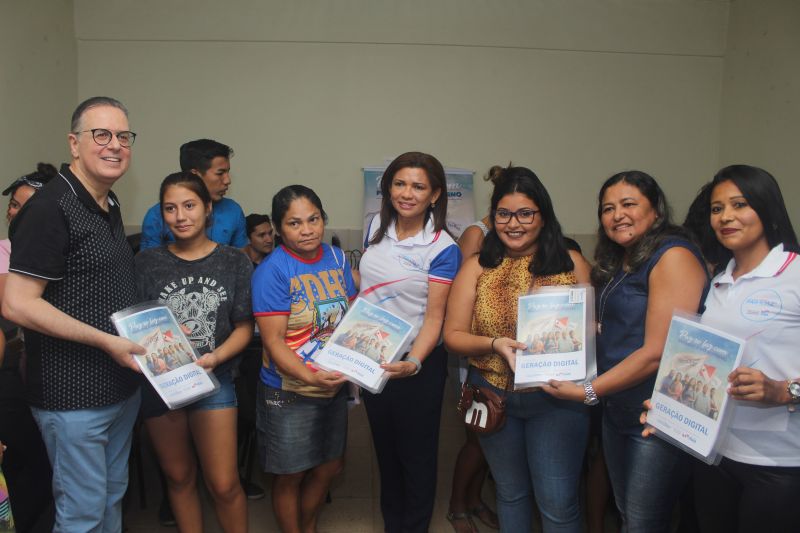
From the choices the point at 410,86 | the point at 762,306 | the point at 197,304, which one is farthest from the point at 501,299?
the point at 410,86

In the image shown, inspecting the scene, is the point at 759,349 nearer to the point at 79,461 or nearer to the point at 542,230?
the point at 542,230

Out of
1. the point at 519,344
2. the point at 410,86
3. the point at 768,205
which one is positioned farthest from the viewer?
the point at 410,86

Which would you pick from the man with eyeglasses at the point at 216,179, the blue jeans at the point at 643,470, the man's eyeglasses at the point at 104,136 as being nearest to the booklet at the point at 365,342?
the blue jeans at the point at 643,470

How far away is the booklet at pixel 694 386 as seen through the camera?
5.20ft

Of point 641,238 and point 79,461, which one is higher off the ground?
point 641,238

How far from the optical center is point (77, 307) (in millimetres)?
1790

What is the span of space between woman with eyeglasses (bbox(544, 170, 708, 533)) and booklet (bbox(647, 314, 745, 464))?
9 cm

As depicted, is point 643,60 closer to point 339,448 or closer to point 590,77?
point 590,77

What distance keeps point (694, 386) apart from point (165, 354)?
159cm

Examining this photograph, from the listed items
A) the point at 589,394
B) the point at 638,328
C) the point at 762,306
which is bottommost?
the point at 589,394

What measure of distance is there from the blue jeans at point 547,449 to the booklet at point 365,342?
41 centimetres

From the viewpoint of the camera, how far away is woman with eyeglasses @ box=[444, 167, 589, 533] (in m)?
1.98

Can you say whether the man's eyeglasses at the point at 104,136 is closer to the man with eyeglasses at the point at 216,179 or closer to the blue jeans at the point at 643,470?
the man with eyeglasses at the point at 216,179

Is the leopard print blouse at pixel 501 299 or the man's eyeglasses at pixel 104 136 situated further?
the leopard print blouse at pixel 501 299
